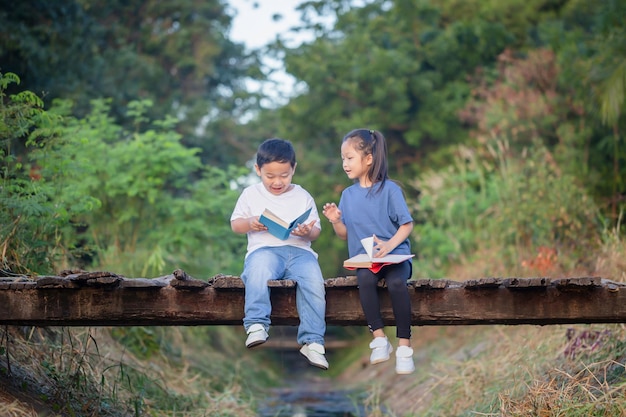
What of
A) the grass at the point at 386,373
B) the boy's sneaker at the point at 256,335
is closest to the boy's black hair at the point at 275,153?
the boy's sneaker at the point at 256,335

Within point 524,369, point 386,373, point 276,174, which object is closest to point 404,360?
point 276,174

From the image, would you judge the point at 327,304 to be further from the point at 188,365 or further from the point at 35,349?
the point at 188,365

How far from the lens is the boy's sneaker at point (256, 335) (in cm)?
519

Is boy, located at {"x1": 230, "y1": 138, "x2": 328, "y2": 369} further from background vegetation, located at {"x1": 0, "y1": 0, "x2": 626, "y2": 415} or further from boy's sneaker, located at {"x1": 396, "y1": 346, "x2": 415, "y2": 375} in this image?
background vegetation, located at {"x1": 0, "y1": 0, "x2": 626, "y2": 415}

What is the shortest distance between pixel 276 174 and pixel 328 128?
50.3 feet

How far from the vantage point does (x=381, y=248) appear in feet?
18.3

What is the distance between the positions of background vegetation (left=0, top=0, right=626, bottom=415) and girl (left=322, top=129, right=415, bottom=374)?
4.64ft

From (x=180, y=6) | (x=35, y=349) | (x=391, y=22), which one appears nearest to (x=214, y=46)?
(x=180, y=6)

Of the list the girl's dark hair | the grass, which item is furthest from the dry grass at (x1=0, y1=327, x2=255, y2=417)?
the girl's dark hair

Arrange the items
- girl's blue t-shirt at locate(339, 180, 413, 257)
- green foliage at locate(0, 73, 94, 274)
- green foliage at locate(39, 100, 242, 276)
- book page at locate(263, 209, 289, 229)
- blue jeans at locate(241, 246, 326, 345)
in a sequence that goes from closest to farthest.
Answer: blue jeans at locate(241, 246, 326, 345) → book page at locate(263, 209, 289, 229) → girl's blue t-shirt at locate(339, 180, 413, 257) → green foliage at locate(0, 73, 94, 274) → green foliage at locate(39, 100, 242, 276)

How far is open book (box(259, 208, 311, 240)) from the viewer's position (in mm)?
5613

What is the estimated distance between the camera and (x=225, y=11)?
27281 millimetres

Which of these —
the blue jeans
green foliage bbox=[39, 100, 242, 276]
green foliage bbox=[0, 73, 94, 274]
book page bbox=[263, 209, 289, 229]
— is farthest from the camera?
green foliage bbox=[39, 100, 242, 276]

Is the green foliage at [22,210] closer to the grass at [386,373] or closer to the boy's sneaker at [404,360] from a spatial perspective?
the grass at [386,373]
